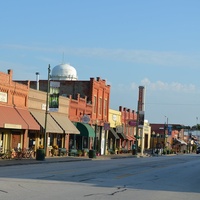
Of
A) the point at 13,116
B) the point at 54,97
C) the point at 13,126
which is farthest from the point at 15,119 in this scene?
the point at 54,97

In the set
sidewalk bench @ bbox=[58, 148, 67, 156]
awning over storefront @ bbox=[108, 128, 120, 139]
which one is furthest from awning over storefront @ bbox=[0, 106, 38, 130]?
awning over storefront @ bbox=[108, 128, 120, 139]

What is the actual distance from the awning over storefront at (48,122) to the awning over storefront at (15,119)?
1230 mm

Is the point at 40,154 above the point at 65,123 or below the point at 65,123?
below

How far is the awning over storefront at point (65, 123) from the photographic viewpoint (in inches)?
1966

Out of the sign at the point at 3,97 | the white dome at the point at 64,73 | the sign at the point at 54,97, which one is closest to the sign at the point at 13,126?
the sign at the point at 3,97

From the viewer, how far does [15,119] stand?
132ft

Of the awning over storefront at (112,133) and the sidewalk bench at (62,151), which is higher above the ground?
the awning over storefront at (112,133)

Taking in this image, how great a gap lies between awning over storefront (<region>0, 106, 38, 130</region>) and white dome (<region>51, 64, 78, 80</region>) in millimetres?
25842

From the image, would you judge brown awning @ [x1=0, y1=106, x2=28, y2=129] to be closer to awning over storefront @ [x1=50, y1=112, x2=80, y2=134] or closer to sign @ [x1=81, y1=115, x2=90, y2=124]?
awning over storefront @ [x1=50, y1=112, x2=80, y2=134]

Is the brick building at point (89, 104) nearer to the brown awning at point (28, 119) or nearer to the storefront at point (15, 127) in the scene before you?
the brown awning at point (28, 119)

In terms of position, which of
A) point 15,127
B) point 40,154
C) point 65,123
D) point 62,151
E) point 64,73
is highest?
point 64,73

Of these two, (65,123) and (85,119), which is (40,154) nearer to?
(65,123)

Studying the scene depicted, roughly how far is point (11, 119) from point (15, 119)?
662mm

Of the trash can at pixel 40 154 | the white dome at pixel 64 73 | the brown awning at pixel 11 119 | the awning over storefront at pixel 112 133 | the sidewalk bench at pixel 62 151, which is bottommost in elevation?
the sidewalk bench at pixel 62 151
